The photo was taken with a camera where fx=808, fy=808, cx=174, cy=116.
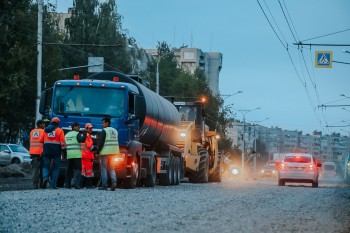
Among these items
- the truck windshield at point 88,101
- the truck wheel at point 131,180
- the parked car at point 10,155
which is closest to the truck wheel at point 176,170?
the truck wheel at point 131,180

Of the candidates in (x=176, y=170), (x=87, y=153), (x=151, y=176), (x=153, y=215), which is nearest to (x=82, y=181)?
(x=87, y=153)

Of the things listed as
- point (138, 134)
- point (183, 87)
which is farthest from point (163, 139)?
point (183, 87)

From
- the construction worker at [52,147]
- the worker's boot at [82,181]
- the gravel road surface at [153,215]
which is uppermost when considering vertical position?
the construction worker at [52,147]

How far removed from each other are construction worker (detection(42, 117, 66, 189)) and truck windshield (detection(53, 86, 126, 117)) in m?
1.77

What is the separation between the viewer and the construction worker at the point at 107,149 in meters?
22.4

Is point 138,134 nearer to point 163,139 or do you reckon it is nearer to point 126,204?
point 163,139

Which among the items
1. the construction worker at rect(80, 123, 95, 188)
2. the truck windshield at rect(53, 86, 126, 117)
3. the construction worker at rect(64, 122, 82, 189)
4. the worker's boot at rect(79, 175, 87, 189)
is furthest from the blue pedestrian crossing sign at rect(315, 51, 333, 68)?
the construction worker at rect(64, 122, 82, 189)

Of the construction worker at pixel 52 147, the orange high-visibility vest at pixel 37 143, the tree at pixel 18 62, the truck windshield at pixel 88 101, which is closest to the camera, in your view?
the construction worker at pixel 52 147

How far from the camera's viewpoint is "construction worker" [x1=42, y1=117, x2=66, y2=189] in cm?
2234

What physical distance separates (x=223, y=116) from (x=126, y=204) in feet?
239

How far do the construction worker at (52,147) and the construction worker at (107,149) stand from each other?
113 centimetres

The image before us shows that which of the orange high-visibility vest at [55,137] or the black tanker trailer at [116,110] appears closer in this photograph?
the orange high-visibility vest at [55,137]

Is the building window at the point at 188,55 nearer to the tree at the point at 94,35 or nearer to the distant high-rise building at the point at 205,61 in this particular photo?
the distant high-rise building at the point at 205,61

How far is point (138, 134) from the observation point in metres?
25.7
